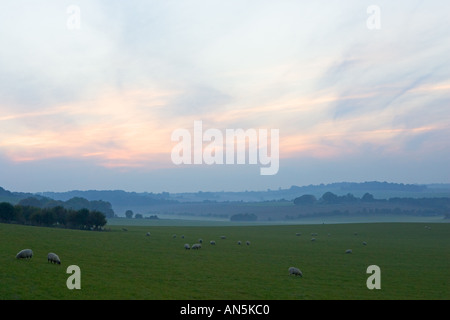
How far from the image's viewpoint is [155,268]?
29.1 metres

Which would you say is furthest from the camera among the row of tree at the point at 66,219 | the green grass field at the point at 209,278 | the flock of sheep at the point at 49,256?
the row of tree at the point at 66,219

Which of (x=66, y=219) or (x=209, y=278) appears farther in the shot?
(x=66, y=219)

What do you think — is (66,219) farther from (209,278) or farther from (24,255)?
(209,278)

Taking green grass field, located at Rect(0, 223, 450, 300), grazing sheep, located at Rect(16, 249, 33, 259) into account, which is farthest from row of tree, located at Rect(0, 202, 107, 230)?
grazing sheep, located at Rect(16, 249, 33, 259)

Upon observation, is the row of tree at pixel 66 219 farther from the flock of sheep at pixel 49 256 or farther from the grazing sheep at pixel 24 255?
the flock of sheep at pixel 49 256

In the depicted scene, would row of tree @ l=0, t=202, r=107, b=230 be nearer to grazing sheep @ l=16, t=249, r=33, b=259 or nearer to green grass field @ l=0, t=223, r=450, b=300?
green grass field @ l=0, t=223, r=450, b=300

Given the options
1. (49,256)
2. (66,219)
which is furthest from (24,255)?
(66,219)

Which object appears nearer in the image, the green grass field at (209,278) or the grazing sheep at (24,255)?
the green grass field at (209,278)

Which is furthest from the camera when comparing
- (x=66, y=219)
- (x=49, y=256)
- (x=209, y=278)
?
(x=66, y=219)

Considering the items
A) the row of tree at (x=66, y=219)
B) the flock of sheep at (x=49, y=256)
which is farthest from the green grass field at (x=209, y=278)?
the row of tree at (x=66, y=219)

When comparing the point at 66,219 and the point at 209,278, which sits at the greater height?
the point at 209,278
